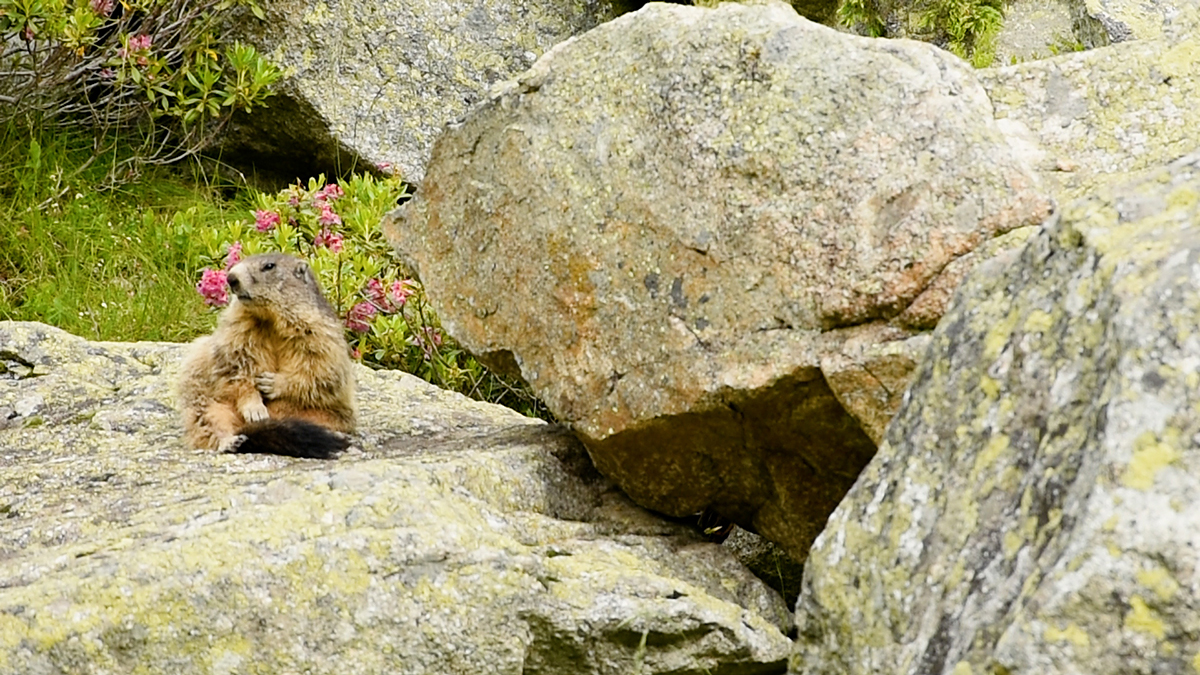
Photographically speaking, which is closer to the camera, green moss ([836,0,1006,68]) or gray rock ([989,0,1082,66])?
green moss ([836,0,1006,68])

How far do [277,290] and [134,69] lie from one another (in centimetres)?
305

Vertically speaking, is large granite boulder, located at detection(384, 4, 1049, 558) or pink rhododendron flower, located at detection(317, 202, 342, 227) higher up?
large granite boulder, located at detection(384, 4, 1049, 558)

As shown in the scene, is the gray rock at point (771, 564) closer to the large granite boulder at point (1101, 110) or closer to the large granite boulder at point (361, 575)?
the large granite boulder at point (361, 575)

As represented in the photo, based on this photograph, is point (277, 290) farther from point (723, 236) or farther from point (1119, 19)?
point (1119, 19)

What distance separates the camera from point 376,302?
854cm

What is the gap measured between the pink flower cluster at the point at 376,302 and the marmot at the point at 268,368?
164 centimetres

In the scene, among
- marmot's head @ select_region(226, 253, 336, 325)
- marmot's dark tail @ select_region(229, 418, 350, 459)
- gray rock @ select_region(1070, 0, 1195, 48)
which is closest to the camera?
marmot's dark tail @ select_region(229, 418, 350, 459)

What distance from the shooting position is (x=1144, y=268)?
2984mm

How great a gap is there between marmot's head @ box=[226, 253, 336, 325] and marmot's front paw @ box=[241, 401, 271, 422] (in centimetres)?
46

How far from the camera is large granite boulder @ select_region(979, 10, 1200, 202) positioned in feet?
15.0

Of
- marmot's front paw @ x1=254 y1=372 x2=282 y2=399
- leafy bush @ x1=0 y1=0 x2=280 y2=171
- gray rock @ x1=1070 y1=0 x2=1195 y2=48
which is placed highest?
gray rock @ x1=1070 y1=0 x2=1195 y2=48

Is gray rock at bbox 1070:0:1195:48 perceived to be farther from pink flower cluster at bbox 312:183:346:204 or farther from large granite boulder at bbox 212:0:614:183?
pink flower cluster at bbox 312:183:346:204

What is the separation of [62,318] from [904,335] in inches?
218

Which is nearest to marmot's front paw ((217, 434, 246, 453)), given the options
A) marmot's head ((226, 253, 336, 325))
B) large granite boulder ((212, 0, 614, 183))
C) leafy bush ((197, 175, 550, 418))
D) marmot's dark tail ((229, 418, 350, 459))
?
marmot's dark tail ((229, 418, 350, 459))
